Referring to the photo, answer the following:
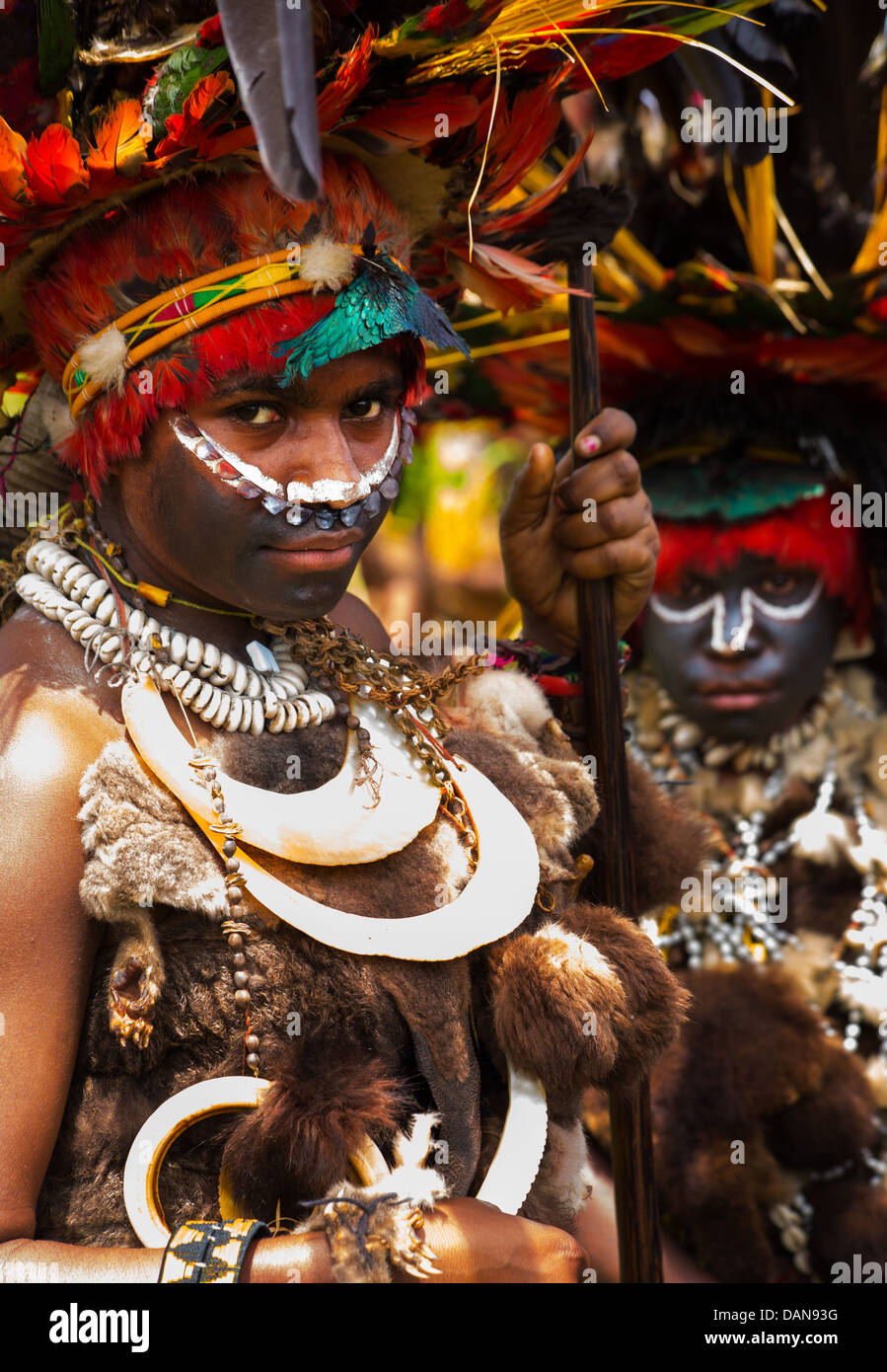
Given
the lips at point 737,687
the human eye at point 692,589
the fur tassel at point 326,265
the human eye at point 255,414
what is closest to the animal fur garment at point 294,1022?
the human eye at point 255,414

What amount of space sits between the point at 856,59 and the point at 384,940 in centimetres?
300

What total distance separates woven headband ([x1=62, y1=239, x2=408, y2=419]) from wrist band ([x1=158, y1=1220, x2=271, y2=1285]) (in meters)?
1.09

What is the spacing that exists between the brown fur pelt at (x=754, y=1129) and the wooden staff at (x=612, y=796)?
1016mm

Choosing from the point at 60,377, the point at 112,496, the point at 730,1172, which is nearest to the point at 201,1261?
the point at 112,496

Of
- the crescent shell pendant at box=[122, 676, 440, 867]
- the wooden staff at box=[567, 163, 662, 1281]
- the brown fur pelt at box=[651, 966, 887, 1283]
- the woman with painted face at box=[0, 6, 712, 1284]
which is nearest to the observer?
the woman with painted face at box=[0, 6, 712, 1284]

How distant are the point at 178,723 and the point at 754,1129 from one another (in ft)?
6.97

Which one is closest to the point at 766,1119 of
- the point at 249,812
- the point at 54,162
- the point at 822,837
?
the point at 822,837

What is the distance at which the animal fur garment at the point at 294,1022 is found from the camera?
1.73 m

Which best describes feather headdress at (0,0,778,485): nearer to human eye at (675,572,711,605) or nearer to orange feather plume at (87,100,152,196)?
orange feather plume at (87,100,152,196)

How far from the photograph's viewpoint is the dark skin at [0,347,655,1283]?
1650 mm

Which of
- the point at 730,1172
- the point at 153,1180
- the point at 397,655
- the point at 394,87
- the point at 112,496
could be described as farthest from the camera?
the point at 730,1172

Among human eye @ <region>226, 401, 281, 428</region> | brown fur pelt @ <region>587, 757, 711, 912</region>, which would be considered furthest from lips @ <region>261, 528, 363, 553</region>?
brown fur pelt @ <region>587, 757, 711, 912</region>
